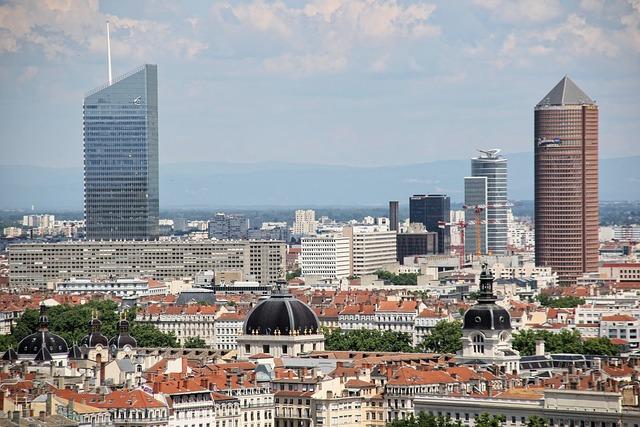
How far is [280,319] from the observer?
402 feet

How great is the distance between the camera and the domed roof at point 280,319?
122m

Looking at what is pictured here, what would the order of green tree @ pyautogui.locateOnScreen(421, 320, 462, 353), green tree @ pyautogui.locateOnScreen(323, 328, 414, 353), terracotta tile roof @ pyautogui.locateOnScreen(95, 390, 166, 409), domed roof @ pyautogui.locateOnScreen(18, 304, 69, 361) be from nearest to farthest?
1. terracotta tile roof @ pyautogui.locateOnScreen(95, 390, 166, 409)
2. domed roof @ pyautogui.locateOnScreen(18, 304, 69, 361)
3. green tree @ pyautogui.locateOnScreen(421, 320, 462, 353)
4. green tree @ pyautogui.locateOnScreen(323, 328, 414, 353)

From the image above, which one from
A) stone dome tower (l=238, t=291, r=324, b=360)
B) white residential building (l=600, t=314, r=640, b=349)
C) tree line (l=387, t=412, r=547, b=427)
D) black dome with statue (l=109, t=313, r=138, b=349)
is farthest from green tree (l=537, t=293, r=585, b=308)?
tree line (l=387, t=412, r=547, b=427)

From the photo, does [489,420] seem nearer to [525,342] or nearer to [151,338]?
[525,342]

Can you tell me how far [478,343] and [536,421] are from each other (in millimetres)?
27532

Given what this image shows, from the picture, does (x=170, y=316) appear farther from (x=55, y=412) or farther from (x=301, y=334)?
(x=55, y=412)

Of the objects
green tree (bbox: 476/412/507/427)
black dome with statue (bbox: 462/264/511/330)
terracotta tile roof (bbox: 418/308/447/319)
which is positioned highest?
black dome with statue (bbox: 462/264/511/330)

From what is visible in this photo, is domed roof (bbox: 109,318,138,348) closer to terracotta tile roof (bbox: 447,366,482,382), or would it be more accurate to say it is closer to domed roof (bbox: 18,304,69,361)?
domed roof (bbox: 18,304,69,361)

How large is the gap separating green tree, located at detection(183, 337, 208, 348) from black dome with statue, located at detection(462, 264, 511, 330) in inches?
1123

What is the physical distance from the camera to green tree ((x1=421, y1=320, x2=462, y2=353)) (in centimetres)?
13175

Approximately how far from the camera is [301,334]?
123 m

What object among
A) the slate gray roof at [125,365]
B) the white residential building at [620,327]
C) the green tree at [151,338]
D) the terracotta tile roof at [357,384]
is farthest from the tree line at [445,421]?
the white residential building at [620,327]

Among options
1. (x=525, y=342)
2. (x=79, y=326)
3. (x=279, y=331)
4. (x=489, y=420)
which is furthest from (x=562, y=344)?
(x=489, y=420)

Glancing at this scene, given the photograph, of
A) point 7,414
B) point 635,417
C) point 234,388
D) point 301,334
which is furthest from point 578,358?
point 7,414
